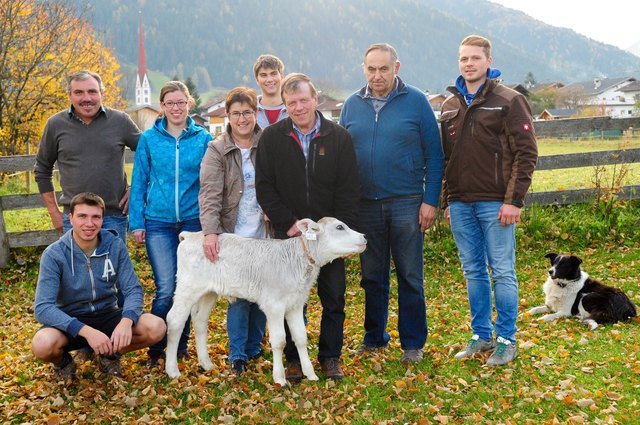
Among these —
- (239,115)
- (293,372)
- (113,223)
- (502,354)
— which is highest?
(239,115)

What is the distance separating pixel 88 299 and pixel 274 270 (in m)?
1.75

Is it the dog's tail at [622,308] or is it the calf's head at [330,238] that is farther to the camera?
the dog's tail at [622,308]

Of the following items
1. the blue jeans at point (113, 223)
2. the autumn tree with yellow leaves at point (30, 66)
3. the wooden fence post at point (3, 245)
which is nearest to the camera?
the blue jeans at point (113, 223)

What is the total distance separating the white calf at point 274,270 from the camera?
526 centimetres

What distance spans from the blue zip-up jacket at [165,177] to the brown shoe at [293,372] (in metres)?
1.69

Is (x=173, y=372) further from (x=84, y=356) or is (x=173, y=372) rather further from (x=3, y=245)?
(x=3, y=245)

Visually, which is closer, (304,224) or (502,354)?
(304,224)

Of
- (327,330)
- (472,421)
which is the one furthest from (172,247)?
(472,421)

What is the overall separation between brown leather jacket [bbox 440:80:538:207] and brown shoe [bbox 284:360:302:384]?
2.18 meters

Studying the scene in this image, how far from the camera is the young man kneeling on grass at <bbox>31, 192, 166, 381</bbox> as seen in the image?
17.3 feet

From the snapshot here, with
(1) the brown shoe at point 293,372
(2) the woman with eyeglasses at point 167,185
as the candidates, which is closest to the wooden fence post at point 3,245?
(2) the woman with eyeglasses at point 167,185

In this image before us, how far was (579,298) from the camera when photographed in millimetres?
7234

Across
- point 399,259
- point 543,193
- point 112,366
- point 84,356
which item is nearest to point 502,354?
point 399,259

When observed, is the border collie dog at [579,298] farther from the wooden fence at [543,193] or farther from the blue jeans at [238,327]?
the blue jeans at [238,327]
